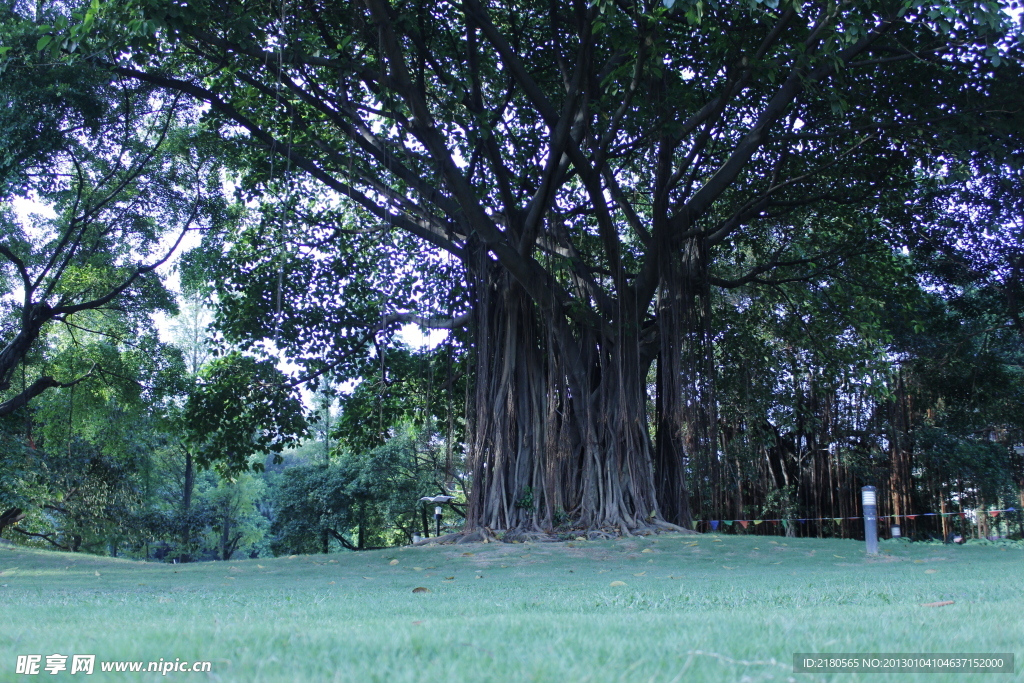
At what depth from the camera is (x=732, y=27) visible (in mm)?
7762

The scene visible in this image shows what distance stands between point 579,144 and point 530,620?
583 cm

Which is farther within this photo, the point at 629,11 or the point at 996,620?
the point at 629,11

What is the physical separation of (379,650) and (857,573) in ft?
13.1

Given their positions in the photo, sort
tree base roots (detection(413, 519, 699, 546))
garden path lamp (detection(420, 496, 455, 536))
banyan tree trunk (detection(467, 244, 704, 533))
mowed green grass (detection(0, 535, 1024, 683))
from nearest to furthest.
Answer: mowed green grass (detection(0, 535, 1024, 683)), tree base roots (detection(413, 519, 699, 546)), banyan tree trunk (detection(467, 244, 704, 533)), garden path lamp (detection(420, 496, 455, 536))

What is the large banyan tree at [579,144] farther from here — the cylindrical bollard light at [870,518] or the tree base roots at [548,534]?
the cylindrical bollard light at [870,518]

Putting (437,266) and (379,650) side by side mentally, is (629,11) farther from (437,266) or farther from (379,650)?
(379,650)

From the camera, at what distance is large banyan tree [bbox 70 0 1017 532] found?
7.21 m

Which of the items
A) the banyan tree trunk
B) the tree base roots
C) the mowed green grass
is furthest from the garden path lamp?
the mowed green grass

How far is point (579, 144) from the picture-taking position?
749 cm

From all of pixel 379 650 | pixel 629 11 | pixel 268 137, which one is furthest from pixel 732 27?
pixel 379 650

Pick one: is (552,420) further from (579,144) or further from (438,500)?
(438,500)

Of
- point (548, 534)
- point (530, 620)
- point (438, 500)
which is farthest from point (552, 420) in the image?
point (438, 500)

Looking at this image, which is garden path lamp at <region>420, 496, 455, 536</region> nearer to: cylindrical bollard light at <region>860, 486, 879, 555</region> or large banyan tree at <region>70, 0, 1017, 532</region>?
large banyan tree at <region>70, 0, 1017, 532</region>

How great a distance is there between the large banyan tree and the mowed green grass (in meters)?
3.06
